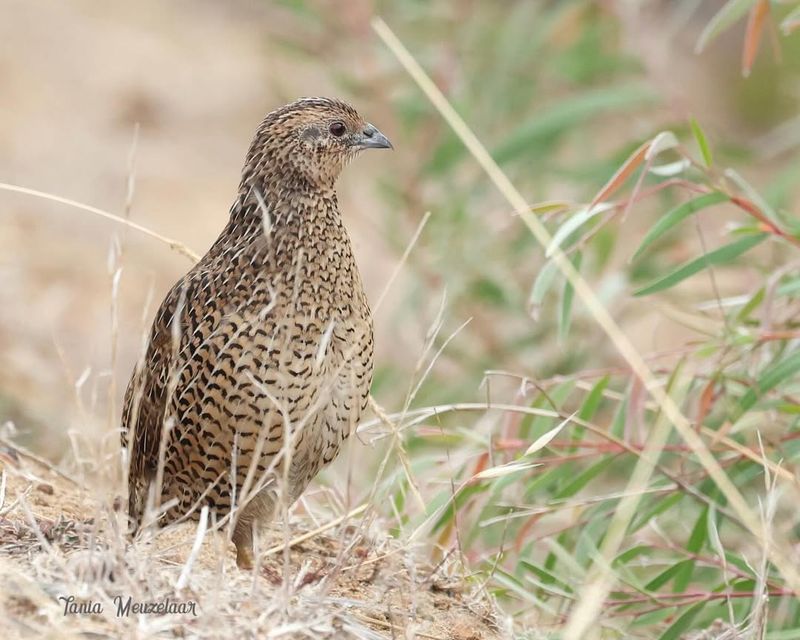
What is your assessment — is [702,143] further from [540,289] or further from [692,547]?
[692,547]

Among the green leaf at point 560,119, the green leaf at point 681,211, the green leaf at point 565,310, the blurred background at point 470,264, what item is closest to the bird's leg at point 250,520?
the blurred background at point 470,264

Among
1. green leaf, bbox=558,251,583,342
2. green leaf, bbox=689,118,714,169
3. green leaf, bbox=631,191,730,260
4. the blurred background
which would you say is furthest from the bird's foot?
green leaf, bbox=689,118,714,169

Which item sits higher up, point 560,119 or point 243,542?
point 560,119

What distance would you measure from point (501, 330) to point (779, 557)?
4.06 metres

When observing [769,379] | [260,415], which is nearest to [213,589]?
[260,415]

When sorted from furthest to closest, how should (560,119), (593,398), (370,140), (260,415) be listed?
(560,119) < (593,398) < (370,140) < (260,415)

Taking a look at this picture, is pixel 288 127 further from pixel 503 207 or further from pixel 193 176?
pixel 193 176

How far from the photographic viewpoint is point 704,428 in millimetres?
4109

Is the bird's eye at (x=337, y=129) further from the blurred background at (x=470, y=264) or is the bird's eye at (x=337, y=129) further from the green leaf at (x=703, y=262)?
the green leaf at (x=703, y=262)

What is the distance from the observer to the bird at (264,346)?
3.39 m

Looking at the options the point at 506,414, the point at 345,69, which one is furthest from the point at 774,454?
the point at 345,69

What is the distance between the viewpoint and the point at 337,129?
388 cm

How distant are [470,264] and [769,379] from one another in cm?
238

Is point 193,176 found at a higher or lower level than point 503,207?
lower
